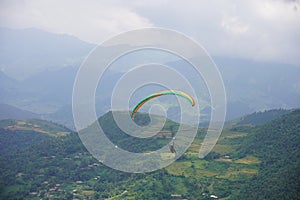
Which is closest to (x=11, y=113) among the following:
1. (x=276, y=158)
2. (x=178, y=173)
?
(x=178, y=173)

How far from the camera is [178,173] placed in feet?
170

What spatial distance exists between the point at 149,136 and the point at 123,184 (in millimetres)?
19645

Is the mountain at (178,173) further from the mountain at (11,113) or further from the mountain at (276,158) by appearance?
the mountain at (11,113)

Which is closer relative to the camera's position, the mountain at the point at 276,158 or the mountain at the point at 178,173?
the mountain at the point at 276,158

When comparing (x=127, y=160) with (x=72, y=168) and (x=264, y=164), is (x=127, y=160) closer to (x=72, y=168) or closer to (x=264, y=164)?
(x=72, y=168)

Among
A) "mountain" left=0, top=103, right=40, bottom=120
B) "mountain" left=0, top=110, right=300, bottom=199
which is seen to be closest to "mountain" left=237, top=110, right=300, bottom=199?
"mountain" left=0, top=110, right=300, bottom=199

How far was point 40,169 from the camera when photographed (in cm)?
5762

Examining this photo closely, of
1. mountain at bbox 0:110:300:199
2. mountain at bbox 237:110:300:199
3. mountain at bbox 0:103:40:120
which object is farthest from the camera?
mountain at bbox 0:103:40:120

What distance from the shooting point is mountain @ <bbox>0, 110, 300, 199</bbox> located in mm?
44344

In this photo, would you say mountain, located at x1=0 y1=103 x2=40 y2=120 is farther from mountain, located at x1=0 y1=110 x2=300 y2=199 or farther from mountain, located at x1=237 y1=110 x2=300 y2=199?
mountain, located at x1=237 y1=110 x2=300 y2=199

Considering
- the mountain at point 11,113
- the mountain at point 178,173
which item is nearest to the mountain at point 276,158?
the mountain at point 178,173

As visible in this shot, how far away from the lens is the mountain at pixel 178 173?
4434 cm

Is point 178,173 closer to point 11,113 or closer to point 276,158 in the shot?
point 276,158

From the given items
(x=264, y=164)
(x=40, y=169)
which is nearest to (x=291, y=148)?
(x=264, y=164)
